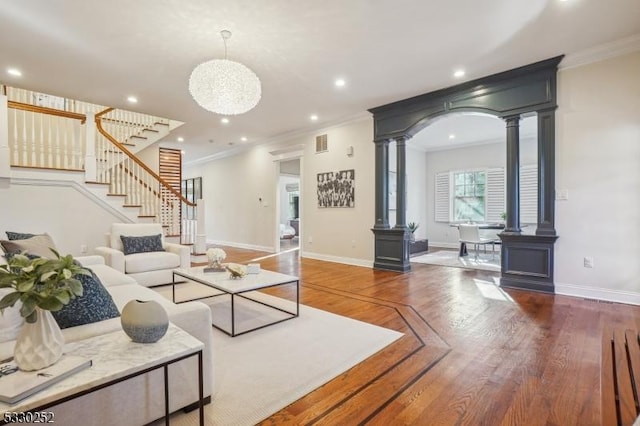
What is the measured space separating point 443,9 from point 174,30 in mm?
2639

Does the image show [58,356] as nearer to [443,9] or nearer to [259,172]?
[443,9]

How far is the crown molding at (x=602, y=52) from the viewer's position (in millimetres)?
3605

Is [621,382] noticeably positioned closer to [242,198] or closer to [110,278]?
[110,278]

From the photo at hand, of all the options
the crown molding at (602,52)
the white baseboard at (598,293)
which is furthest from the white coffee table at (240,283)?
the crown molding at (602,52)

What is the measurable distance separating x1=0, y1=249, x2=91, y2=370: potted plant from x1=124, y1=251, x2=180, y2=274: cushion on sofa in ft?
11.2

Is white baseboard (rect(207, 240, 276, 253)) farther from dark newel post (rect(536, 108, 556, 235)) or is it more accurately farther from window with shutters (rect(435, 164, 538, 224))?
dark newel post (rect(536, 108, 556, 235))

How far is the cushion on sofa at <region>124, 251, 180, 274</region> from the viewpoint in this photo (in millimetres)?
4324

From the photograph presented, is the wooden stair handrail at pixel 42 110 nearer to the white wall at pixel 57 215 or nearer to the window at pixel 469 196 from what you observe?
the white wall at pixel 57 215

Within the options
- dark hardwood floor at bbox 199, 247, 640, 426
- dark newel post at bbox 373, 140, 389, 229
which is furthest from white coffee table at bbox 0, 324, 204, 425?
dark newel post at bbox 373, 140, 389, 229

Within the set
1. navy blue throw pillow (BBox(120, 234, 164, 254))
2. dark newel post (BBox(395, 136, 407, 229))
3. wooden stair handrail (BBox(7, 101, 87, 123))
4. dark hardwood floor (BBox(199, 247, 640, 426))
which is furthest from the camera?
dark newel post (BBox(395, 136, 407, 229))

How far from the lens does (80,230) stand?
5.36 m

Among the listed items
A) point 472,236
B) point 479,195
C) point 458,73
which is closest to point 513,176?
point 458,73

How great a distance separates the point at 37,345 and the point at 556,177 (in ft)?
16.7

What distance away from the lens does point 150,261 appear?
446 cm
